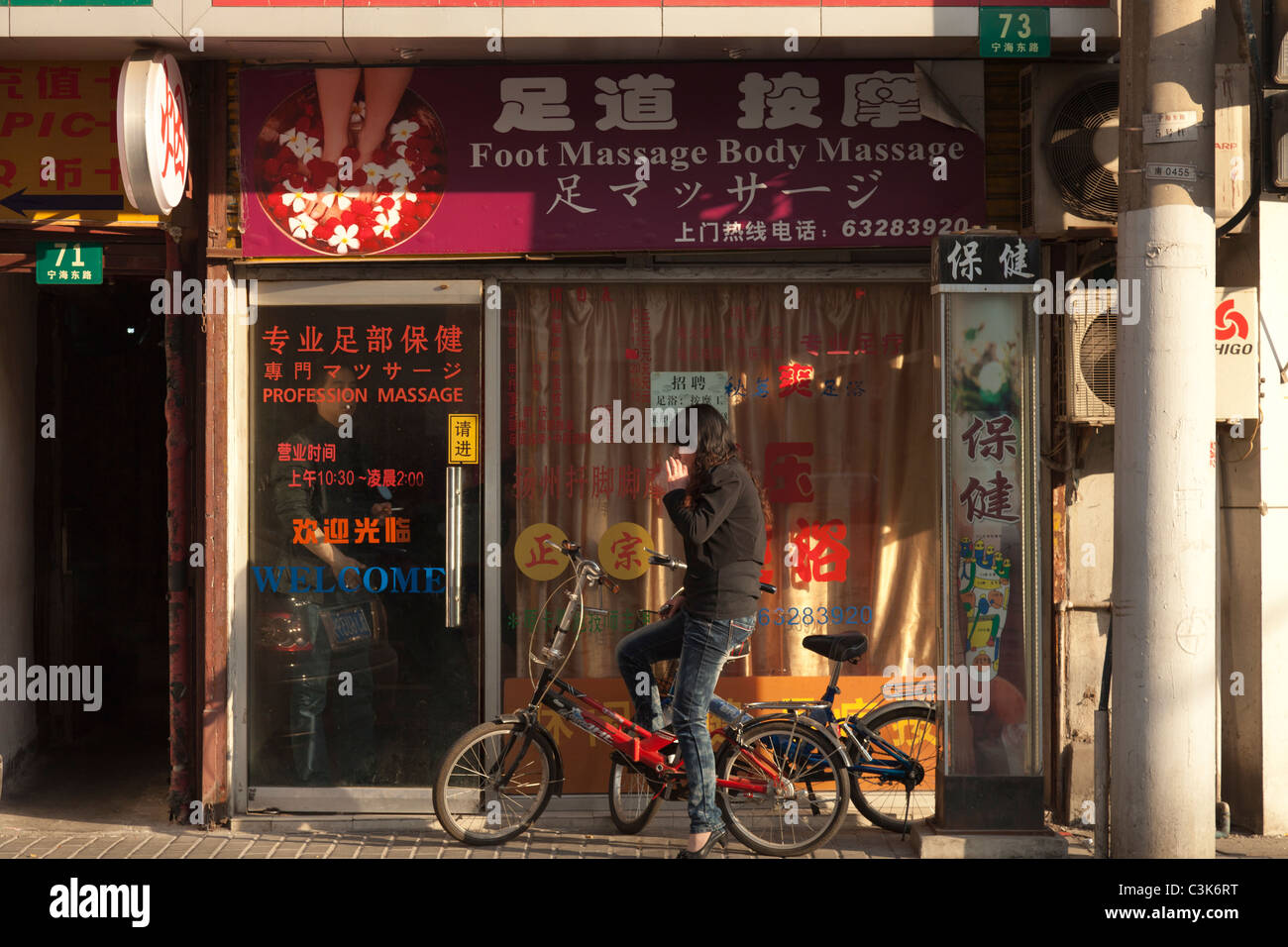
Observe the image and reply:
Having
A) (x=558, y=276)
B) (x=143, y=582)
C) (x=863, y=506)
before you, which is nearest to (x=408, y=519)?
(x=558, y=276)

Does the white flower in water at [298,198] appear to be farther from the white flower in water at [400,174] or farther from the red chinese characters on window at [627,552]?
the red chinese characters on window at [627,552]

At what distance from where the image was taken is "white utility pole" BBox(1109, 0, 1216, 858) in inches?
226

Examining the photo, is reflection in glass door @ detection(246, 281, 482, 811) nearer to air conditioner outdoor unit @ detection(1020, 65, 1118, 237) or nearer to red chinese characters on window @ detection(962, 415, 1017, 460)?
red chinese characters on window @ detection(962, 415, 1017, 460)

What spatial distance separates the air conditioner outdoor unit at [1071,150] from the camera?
657cm

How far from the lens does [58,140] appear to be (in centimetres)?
664

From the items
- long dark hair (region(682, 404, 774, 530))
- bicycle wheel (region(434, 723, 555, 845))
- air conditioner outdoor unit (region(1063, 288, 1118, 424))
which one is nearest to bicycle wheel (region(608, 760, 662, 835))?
bicycle wheel (region(434, 723, 555, 845))

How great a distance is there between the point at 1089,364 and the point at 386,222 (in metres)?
3.98

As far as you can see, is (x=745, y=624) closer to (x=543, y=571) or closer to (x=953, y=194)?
(x=543, y=571)

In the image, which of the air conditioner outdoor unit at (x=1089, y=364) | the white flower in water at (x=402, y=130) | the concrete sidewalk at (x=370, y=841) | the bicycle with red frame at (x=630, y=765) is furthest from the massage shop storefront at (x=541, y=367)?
the air conditioner outdoor unit at (x=1089, y=364)

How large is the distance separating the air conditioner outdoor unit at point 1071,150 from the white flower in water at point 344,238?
3770 mm

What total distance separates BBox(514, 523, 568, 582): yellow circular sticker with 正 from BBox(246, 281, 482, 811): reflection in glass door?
25 centimetres

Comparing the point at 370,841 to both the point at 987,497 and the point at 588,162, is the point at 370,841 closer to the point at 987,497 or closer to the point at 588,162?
the point at 987,497

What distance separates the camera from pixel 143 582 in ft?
31.9

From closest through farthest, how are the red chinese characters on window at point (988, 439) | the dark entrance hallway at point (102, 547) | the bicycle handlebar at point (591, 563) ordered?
the red chinese characters on window at point (988, 439)
the bicycle handlebar at point (591, 563)
the dark entrance hallway at point (102, 547)
